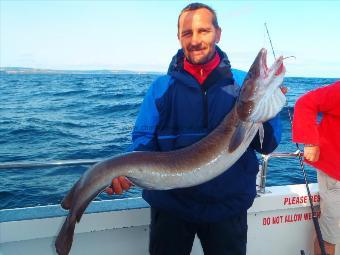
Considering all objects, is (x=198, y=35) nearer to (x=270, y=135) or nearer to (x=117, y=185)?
(x=270, y=135)

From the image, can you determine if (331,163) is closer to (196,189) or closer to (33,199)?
(196,189)

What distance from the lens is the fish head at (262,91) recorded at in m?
2.77

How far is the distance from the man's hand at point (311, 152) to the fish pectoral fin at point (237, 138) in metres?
1.31

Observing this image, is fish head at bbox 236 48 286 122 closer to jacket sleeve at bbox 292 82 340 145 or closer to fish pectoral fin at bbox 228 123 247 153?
fish pectoral fin at bbox 228 123 247 153

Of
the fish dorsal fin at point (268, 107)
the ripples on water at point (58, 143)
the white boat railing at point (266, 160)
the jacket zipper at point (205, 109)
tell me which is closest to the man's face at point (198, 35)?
the jacket zipper at point (205, 109)

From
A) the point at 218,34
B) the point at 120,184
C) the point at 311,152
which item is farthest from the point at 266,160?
the point at 120,184

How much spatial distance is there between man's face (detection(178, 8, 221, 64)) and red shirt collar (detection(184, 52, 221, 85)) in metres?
0.04

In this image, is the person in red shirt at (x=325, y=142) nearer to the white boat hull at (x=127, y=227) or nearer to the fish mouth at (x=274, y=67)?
the white boat hull at (x=127, y=227)

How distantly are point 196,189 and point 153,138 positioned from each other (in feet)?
1.83

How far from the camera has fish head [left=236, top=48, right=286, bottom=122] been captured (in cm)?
277

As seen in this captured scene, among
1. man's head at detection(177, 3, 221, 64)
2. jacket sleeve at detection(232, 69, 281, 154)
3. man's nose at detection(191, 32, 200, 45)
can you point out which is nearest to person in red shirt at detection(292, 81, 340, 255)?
jacket sleeve at detection(232, 69, 281, 154)

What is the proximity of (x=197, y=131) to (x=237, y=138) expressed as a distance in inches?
14.5

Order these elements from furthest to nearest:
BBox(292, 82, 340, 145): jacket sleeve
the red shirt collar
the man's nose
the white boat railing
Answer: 1. the white boat railing
2. BBox(292, 82, 340, 145): jacket sleeve
3. the red shirt collar
4. the man's nose

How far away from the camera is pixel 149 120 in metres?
3.06
